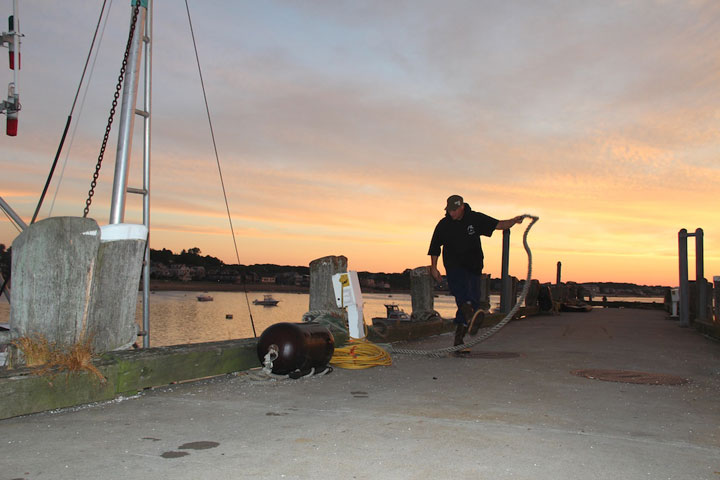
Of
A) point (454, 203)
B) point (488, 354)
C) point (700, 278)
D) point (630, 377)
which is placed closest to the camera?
point (630, 377)

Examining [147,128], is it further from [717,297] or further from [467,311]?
[717,297]

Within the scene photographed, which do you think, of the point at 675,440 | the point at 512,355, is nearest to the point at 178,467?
the point at 675,440

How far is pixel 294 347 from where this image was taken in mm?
6465

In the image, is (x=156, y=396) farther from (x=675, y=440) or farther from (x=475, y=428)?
(x=675, y=440)

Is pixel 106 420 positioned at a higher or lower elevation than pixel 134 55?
lower

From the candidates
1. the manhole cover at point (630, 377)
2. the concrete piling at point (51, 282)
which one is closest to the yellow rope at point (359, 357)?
→ the manhole cover at point (630, 377)

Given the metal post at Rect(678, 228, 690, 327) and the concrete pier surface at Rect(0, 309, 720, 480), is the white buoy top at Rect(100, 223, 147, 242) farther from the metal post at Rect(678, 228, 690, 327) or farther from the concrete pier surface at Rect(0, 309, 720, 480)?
the metal post at Rect(678, 228, 690, 327)

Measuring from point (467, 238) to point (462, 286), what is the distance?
2.24 feet

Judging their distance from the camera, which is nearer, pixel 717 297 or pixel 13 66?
pixel 13 66

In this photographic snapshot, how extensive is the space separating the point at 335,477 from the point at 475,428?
1399mm

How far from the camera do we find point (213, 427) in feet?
14.1

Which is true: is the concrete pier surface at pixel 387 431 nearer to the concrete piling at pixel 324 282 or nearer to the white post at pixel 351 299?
the white post at pixel 351 299

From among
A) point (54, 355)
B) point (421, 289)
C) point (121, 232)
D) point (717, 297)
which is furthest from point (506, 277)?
point (54, 355)

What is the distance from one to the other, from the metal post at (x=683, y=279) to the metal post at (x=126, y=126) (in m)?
13.7
